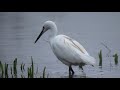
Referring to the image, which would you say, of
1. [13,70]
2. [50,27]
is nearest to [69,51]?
[50,27]

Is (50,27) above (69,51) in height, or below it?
above

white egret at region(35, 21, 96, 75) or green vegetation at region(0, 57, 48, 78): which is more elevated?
white egret at region(35, 21, 96, 75)

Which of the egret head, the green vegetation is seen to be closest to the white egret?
the egret head

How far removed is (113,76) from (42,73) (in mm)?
870

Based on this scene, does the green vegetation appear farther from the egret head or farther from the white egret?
the egret head

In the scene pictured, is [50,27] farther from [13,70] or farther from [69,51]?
[13,70]

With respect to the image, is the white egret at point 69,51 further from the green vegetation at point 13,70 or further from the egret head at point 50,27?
the green vegetation at point 13,70

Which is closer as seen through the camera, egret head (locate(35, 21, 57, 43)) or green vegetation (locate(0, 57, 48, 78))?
green vegetation (locate(0, 57, 48, 78))

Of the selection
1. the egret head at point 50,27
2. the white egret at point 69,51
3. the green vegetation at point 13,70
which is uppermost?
the egret head at point 50,27

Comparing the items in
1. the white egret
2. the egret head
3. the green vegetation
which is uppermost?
the egret head

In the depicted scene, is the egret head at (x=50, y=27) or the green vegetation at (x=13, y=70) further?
the egret head at (x=50, y=27)

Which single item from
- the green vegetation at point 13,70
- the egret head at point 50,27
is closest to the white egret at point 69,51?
the egret head at point 50,27

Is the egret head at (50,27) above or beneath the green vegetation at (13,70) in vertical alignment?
above
